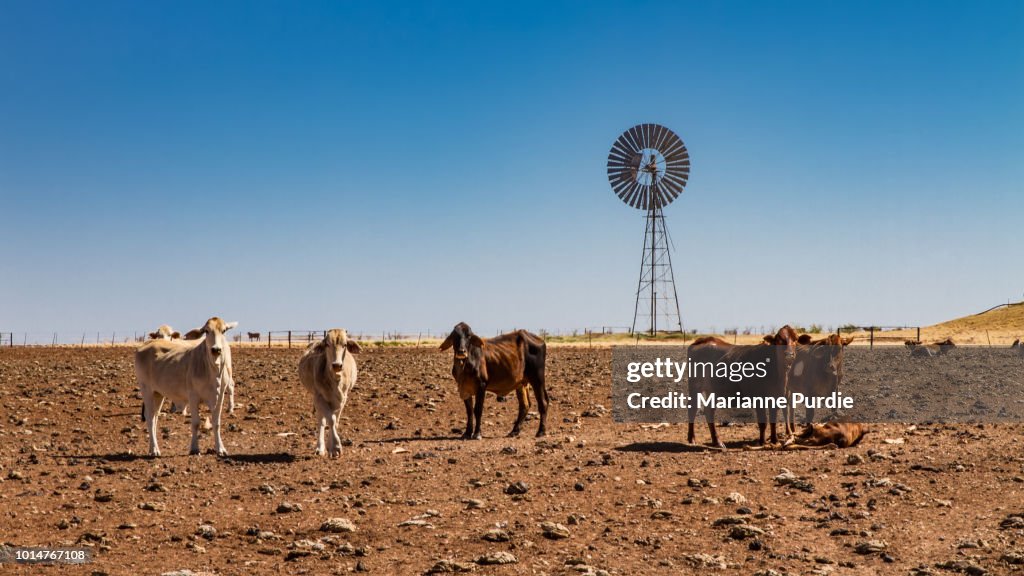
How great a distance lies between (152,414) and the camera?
15.6 meters

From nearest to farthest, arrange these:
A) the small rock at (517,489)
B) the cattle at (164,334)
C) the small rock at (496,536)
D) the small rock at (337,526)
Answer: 1. the small rock at (496,536)
2. the small rock at (337,526)
3. the small rock at (517,489)
4. the cattle at (164,334)

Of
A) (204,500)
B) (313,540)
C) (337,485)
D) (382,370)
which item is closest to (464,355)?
(337,485)

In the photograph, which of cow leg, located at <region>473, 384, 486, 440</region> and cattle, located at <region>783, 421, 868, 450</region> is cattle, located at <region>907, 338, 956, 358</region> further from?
cow leg, located at <region>473, 384, 486, 440</region>

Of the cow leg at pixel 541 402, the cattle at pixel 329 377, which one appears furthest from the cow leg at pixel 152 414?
the cow leg at pixel 541 402

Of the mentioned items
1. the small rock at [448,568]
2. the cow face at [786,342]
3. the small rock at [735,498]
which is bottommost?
the small rock at [448,568]

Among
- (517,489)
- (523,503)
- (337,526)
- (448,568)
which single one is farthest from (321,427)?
(448,568)

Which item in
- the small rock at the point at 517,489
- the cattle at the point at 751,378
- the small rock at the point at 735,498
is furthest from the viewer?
the cattle at the point at 751,378

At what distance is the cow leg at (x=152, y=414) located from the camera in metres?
14.9

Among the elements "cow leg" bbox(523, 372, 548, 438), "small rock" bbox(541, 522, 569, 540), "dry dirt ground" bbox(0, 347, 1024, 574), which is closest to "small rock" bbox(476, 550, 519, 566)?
"dry dirt ground" bbox(0, 347, 1024, 574)

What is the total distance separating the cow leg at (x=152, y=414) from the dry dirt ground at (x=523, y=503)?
234 mm

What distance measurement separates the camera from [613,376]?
98.7 ft

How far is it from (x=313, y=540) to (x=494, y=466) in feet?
14.2

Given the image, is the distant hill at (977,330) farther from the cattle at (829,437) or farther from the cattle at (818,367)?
the cattle at (829,437)

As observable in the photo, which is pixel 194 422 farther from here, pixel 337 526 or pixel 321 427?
pixel 337 526
